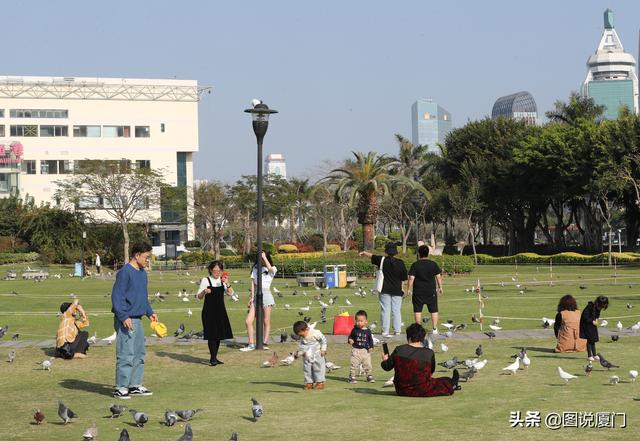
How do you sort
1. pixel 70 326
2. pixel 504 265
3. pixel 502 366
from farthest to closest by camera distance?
pixel 504 265
pixel 70 326
pixel 502 366

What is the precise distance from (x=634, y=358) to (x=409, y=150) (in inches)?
3022

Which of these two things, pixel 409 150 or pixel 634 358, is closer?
pixel 634 358

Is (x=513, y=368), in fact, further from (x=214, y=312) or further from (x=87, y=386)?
(x=87, y=386)

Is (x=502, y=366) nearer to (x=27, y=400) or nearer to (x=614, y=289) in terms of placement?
(x=27, y=400)

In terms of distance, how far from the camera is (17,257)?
3123 inches

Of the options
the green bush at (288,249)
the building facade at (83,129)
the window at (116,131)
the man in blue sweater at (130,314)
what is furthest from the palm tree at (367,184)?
the window at (116,131)

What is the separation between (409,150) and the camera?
91750 mm

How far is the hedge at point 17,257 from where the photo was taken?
255 feet

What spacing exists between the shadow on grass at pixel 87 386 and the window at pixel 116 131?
91921mm

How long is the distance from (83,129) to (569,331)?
9240 centimetres

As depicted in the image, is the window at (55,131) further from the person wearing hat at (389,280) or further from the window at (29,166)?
the person wearing hat at (389,280)

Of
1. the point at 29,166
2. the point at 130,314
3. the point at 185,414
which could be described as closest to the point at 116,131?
the point at 29,166

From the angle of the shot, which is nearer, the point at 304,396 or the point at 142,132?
the point at 304,396

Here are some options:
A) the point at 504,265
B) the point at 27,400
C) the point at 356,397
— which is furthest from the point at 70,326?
the point at 504,265
